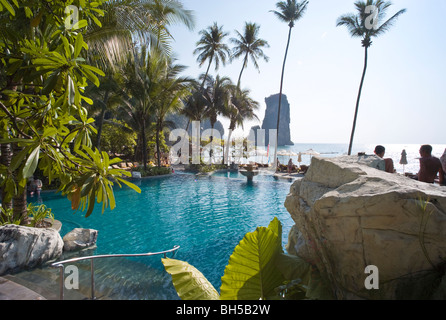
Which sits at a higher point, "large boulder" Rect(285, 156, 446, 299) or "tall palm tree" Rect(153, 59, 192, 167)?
"tall palm tree" Rect(153, 59, 192, 167)

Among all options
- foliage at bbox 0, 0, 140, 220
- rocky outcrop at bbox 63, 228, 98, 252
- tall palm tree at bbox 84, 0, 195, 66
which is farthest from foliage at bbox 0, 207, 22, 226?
tall palm tree at bbox 84, 0, 195, 66

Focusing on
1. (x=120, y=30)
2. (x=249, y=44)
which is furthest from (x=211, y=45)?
(x=120, y=30)

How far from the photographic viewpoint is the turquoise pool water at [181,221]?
591cm

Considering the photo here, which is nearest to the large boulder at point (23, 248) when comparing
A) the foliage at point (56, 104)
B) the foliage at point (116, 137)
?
the foliage at point (56, 104)

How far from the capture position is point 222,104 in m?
24.8

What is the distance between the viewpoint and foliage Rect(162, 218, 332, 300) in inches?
83.0

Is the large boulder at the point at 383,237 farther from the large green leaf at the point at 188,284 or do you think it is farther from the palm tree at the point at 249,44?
the palm tree at the point at 249,44

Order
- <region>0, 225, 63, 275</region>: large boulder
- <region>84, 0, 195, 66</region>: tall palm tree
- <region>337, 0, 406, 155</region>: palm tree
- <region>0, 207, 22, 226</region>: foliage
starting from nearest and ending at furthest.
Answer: <region>0, 225, 63, 275</region>: large boulder < <region>0, 207, 22, 226</region>: foliage < <region>84, 0, 195, 66</region>: tall palm tree < <region>337, 0, 406, 155</region>: palm tree

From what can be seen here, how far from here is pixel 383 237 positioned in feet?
6.04

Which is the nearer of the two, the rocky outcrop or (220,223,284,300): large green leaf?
(220,223,284,300): large green leaf

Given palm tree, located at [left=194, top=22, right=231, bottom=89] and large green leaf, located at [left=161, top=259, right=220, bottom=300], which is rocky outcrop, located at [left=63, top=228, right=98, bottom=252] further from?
palm tree, located at [left=194, top=22, right=231, bottom=89]

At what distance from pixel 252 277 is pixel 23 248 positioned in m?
4.81

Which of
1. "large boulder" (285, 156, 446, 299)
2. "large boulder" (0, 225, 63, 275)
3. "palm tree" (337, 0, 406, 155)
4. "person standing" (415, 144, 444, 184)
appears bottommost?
"large boulder" (0, 225, 63, 275)
